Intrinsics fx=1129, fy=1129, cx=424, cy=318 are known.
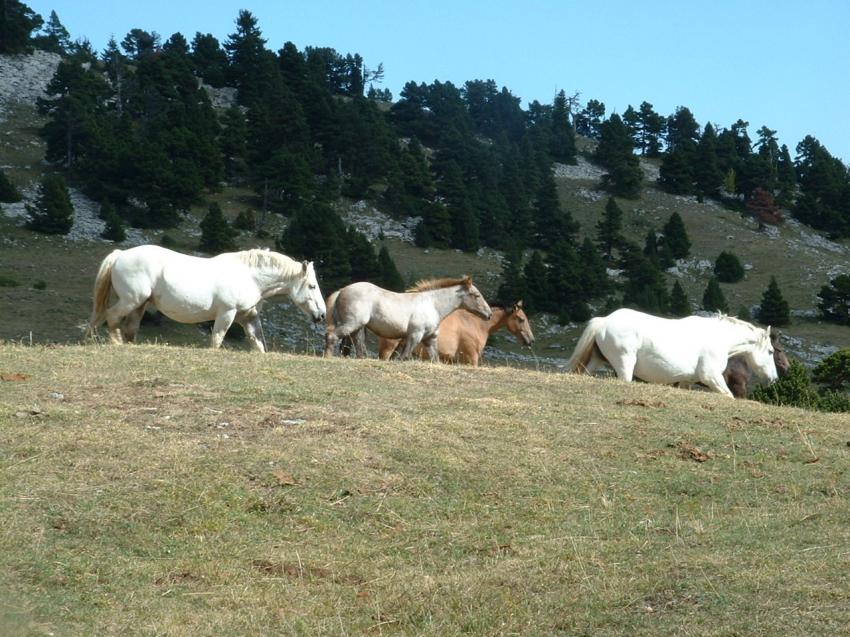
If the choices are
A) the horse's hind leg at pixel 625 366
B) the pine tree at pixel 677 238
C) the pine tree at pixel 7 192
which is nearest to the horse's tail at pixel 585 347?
the horse's hind leg at pixel 625 366

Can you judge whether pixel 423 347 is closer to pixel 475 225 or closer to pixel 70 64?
pixel 475 225

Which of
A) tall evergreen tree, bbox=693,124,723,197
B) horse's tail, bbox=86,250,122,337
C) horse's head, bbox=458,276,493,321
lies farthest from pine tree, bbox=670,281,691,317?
horse's tail, bbox=86,250,122,337

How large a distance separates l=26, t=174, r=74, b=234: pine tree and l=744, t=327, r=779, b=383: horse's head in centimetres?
5020

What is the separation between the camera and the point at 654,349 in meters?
17.7

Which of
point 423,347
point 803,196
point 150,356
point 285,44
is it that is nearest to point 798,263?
point 803,196

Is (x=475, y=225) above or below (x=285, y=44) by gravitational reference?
below

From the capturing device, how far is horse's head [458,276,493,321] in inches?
777

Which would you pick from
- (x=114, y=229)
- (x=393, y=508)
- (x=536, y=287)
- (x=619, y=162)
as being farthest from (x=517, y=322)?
(x=619, y=162)

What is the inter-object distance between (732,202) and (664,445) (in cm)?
9836

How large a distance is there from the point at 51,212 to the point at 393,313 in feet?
159

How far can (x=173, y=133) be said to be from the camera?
76.7 meters

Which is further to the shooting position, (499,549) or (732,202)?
(732,202)

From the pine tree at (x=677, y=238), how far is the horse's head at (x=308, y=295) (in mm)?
66510

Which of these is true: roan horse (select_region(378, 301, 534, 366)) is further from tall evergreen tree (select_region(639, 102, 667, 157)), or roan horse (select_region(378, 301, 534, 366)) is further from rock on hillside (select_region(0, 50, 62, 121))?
tall evergreen tree (select_region(639, 102, 667, 157))
